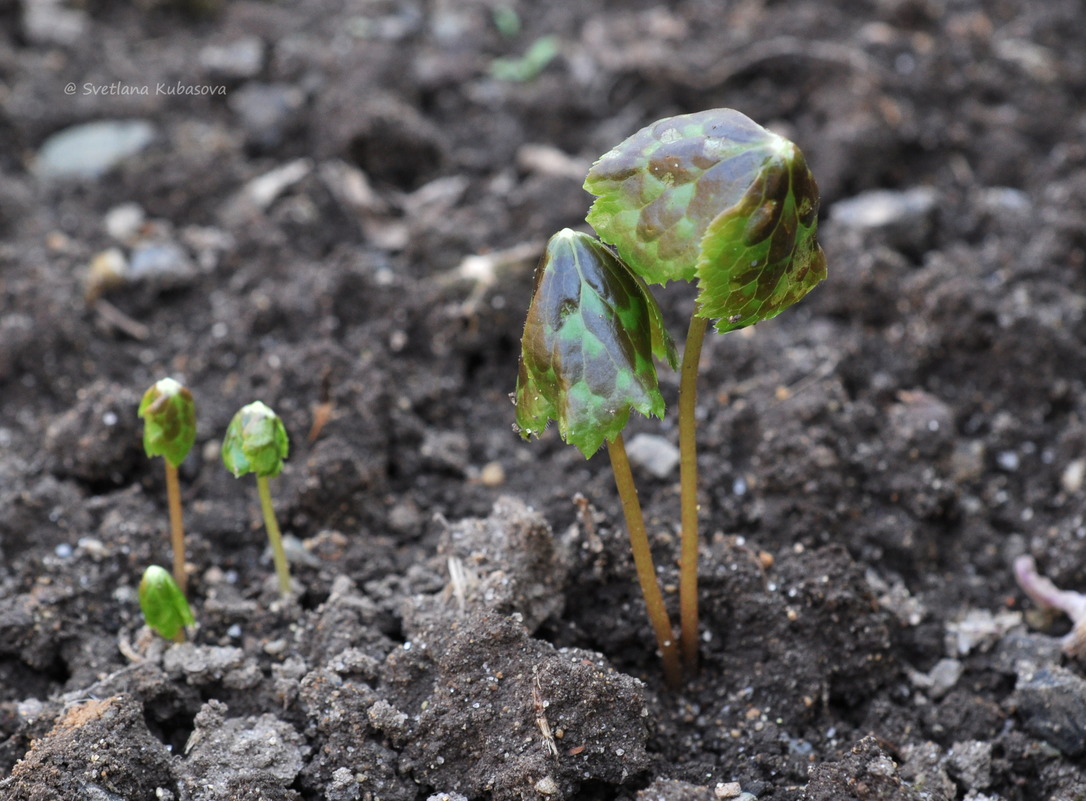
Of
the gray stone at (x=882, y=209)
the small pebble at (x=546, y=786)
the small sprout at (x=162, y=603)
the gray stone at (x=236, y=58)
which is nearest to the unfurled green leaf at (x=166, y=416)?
the small sprout at (x=162, y=603)

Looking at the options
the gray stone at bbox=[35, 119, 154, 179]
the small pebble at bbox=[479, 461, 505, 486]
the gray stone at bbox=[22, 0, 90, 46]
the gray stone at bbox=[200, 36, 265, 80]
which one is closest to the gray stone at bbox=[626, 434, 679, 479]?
the small pebble at bbox=[479, 461, 505, 486]

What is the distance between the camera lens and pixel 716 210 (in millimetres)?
1521

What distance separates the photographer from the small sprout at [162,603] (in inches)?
78.5

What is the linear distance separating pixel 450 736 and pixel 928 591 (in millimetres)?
1207

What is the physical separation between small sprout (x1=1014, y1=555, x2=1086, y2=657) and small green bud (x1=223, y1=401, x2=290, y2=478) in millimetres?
1723

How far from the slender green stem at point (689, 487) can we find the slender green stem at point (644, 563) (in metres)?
0.04

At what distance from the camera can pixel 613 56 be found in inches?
155

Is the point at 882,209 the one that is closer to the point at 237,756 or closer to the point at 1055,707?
the point at 1055,707

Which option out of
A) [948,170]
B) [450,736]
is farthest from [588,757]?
[948,170]

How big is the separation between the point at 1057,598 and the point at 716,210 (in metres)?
1.39

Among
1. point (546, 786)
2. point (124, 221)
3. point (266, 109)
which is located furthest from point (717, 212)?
point (266, 109)

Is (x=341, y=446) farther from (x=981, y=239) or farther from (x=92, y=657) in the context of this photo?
(x=981, y=239)

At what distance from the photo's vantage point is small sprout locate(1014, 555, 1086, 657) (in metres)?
2.17

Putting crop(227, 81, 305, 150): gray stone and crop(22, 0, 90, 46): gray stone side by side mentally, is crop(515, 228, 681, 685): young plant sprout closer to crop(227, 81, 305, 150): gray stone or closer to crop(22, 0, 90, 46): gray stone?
crop(227, 81, 305, 150): gray stone
